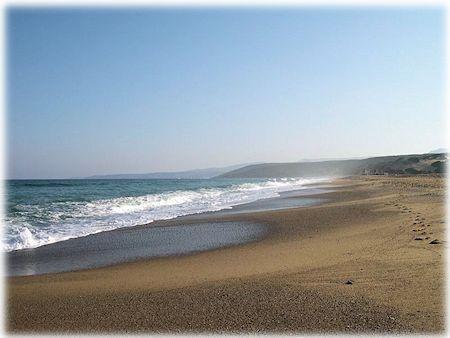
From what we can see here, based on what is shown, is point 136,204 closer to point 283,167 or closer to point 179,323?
point 179,323

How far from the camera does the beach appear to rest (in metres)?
5.07

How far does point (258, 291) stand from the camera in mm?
6223

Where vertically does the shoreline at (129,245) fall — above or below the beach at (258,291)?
below

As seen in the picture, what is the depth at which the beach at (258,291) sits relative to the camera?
16.6 feet

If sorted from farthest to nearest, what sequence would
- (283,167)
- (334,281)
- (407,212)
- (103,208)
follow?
1. (283,167)
2. (103,208)
3. (407,212)
4. (334,281)

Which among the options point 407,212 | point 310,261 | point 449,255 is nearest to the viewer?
point 449,255

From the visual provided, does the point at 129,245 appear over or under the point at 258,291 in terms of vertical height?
under

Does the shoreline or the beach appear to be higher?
the beach

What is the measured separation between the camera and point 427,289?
19.3ft

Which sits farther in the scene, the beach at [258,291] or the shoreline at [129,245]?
the shoreline at [129,245]

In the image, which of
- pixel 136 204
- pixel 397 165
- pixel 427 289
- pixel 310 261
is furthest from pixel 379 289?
pixel 397 165

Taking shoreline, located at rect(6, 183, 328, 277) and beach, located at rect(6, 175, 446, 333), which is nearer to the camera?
beach, located at rect(6, 175, 446, 333)

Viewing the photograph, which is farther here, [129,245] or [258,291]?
[129,245]

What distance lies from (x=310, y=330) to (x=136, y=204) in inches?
880
